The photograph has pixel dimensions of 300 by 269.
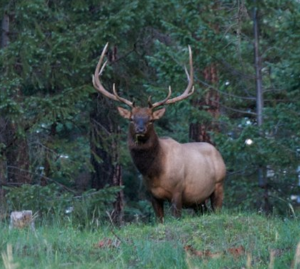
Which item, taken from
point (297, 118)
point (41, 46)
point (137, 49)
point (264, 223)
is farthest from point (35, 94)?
point (264, 223)

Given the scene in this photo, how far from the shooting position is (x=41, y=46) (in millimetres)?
17875

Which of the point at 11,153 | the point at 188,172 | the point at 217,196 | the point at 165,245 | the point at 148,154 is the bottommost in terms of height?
the point at 217,196

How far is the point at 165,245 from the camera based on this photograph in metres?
A: 8.59

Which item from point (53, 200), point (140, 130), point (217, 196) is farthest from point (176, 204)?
point (53, 200)

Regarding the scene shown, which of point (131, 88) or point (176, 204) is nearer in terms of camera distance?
point (176, 204)

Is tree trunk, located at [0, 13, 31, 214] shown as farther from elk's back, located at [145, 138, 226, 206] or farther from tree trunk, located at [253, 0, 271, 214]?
tree trunk, located at [253, 0, 271, 214]

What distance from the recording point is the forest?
16.7 meters

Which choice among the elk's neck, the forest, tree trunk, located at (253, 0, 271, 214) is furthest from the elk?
tree trunk, located at (253, 0, 271, 214)

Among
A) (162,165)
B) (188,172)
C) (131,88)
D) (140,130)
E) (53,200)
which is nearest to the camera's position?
(140,130)

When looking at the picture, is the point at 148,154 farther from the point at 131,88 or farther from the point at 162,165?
the point at 131,88

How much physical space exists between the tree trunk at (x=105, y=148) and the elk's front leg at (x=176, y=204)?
4.86m

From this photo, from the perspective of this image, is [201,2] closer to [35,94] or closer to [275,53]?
[275,53]

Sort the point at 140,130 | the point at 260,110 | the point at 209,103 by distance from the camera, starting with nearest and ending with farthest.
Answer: the point at 140,130 → the point at 260,110 → the point at 209,103

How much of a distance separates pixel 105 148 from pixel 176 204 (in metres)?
5.47
